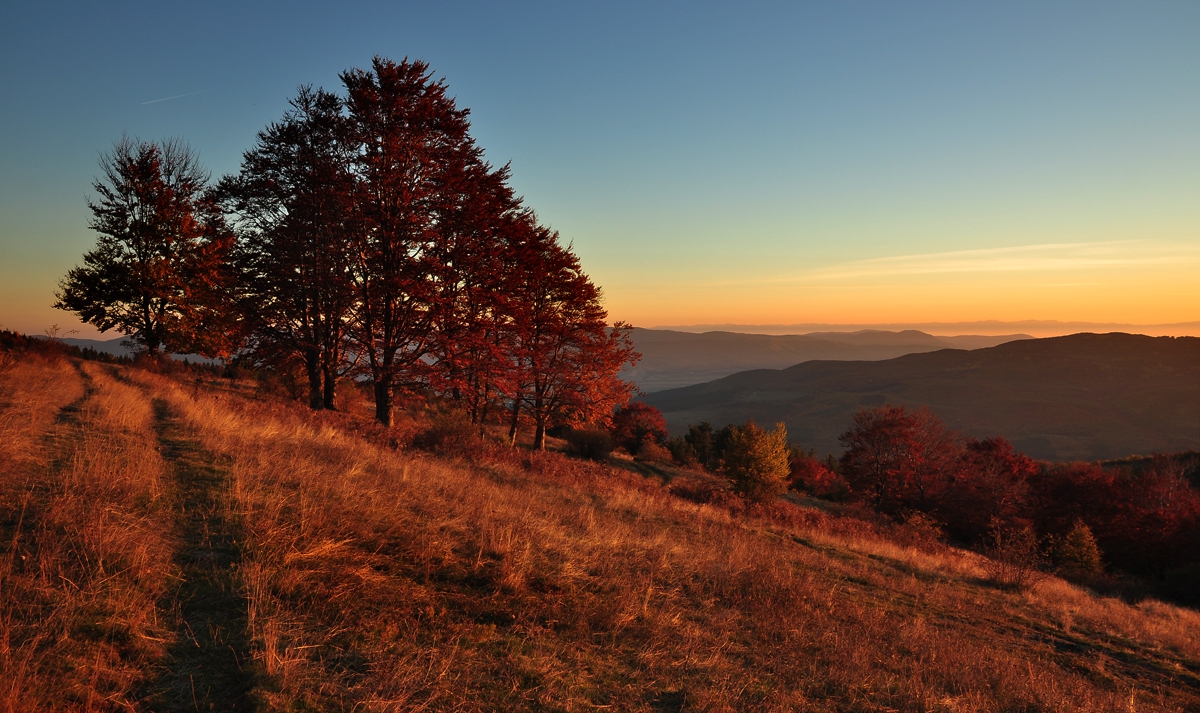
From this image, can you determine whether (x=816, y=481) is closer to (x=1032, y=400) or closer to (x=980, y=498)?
(x=980, y=498)

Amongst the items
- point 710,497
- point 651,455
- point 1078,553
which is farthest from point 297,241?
point 1078,553

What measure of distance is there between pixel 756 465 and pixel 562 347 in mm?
10819

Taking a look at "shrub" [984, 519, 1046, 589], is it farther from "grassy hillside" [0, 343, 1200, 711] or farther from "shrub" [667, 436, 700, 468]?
"shrub" [667, 436, 700, 468]

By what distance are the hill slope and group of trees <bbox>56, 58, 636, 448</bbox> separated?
92.3 m

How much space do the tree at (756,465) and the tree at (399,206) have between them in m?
14.7

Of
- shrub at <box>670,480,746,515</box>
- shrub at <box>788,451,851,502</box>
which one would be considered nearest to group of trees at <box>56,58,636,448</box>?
shrub at <box>670,480,746,515</box>

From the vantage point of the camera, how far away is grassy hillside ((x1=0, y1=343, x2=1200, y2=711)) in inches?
136

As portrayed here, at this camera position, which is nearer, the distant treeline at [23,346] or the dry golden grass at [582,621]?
the dry golden grass at [582,621]

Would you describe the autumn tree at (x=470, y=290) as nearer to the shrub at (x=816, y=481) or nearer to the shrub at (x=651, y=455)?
the shrub at (x=651, y=455)

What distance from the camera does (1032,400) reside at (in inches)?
5103

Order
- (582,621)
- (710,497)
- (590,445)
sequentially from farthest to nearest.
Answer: (590,445)
(710,497)
(582,621)

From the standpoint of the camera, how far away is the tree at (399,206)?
688 inches

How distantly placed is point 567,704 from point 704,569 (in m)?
4.33

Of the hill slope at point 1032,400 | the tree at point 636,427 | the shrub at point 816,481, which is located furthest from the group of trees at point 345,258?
the hill slope at point 1032,400
